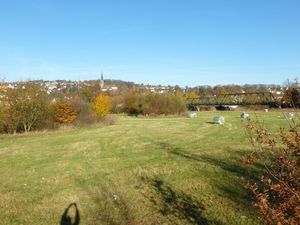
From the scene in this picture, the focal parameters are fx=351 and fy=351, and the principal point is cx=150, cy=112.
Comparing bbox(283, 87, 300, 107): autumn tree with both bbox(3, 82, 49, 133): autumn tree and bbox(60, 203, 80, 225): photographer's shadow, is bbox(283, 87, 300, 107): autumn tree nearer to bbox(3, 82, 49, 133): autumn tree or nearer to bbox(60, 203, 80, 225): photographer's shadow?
bbox(60, 203, 80, 225): photographer's shadow

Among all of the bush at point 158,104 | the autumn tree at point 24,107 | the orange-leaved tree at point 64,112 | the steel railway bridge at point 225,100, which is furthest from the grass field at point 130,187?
the steel railway bridge at point 225,100

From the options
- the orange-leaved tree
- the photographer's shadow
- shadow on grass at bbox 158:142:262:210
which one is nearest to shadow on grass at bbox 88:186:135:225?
the photographer's shadow

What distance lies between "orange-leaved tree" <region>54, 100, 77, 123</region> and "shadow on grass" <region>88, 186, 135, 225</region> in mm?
31607

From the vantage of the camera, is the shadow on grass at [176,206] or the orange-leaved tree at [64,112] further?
the orange-leaved tree at [64,112]

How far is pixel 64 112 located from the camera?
1722 inches

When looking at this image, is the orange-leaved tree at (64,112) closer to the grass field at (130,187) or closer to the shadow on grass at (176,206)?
the grass field at (130,187)

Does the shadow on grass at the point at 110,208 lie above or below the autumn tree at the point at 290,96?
below

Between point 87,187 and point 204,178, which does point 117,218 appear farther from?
point 204,178

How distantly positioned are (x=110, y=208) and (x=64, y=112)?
34583 mm

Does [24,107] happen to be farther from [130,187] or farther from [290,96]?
[290,96]

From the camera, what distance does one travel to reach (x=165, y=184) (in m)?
13.1

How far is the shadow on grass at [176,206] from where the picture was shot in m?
9.54

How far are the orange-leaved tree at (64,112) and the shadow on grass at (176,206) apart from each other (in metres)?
32.2

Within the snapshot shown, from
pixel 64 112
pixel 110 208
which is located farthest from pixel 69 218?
pixel 64 112
